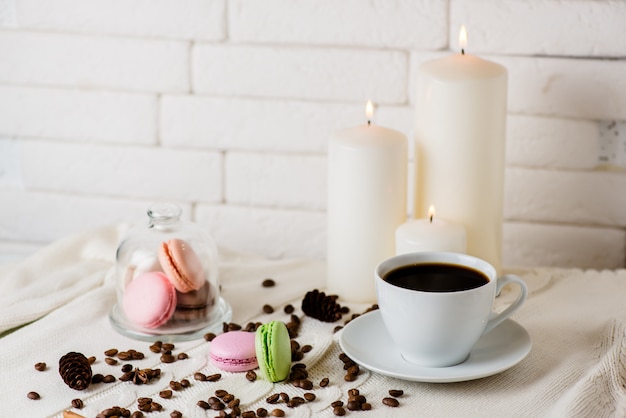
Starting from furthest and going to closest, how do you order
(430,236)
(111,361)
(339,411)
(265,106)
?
(265,106), (430,236), (111,361), (339,411)

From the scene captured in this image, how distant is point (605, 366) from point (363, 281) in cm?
30

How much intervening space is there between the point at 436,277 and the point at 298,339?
0.16 metres

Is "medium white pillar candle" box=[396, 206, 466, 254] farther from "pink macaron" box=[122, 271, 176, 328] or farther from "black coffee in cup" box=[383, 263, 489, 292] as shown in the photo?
"pink macaron" box=[122, 271, 176, 328]

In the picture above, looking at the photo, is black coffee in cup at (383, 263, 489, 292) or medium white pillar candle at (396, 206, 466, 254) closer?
black coffee in cup at (383, 263, 489, 292)

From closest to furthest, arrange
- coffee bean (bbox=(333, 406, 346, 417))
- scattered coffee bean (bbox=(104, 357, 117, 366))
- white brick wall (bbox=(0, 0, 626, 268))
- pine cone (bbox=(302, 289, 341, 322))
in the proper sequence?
coffee bean (bbox=(333, 406, 346, 417)), scattered coffee bean (bbox=(104, 357, 117, 366)), pine cone (bbox=(302, 289, 341, 322)), white brick wall (bbox=(0, 0, 626, 268))

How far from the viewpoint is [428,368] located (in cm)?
86

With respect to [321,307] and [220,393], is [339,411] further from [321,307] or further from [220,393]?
[321,307]

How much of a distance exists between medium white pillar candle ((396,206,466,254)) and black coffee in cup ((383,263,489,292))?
73 mm

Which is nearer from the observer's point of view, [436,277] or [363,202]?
[436,277]

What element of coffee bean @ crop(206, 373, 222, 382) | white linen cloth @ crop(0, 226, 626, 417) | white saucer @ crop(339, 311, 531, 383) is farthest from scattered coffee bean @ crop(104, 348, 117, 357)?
white saucer @ crop(339, 311, 531, 383)

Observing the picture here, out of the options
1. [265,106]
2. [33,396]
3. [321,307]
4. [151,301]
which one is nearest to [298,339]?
[321,307]

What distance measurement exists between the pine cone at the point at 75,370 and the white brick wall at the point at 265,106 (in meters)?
0.48

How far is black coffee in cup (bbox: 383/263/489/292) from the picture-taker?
865 mm

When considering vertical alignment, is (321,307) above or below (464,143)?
below
